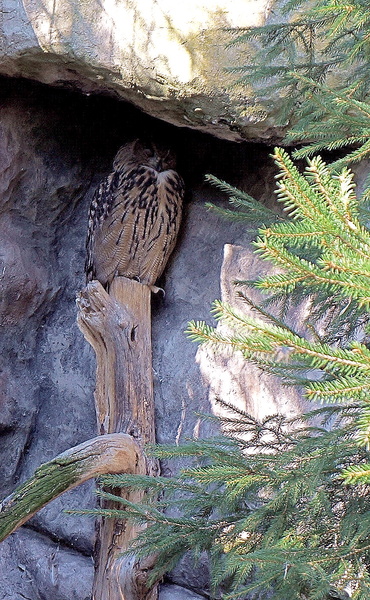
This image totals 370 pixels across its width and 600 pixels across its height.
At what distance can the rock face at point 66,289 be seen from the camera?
281 centimetres

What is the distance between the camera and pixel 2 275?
292 cm

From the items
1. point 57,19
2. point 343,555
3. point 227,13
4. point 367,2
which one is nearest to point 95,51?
point 57,19

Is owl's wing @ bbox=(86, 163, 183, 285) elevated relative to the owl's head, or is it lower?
lower

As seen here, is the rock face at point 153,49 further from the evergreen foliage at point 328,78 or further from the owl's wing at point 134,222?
the owl's wing at point 134,222

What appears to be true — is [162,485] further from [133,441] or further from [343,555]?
[133,441]

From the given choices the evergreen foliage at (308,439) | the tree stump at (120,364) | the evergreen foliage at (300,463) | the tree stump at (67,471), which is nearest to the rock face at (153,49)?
the evergreen foliage at (308,439)

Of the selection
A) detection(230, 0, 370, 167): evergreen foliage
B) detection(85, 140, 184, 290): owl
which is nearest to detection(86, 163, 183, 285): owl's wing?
detection(85, 140, 184, 290): owl

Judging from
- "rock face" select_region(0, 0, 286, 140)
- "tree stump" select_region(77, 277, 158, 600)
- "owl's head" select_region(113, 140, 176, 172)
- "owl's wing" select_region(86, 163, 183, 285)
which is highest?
"rock face" select_region(0, 0, 286, 140)

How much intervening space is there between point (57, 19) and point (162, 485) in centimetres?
179

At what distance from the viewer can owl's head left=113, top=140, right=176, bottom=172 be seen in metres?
2.89

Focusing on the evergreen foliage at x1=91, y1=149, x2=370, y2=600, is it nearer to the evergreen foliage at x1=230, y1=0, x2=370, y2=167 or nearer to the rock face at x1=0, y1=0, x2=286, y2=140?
the evergreen foliage at x1=230, y1=0, x2=370, y2=167

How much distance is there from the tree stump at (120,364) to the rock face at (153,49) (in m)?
0.80

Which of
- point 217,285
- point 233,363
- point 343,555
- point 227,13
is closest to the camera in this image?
point 343,555

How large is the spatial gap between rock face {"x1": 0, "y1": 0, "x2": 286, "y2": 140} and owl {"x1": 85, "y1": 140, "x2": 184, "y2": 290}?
370 millimetres
